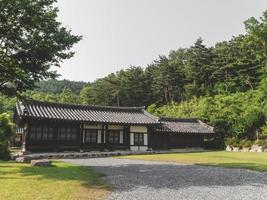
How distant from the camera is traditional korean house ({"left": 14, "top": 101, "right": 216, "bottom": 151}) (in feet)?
110

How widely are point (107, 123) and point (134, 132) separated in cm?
424

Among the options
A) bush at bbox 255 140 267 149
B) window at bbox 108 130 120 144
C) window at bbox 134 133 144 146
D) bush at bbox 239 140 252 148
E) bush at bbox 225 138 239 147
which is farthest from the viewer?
bush at bbox 225 138 239 147

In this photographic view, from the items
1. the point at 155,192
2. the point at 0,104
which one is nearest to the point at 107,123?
the point at 155,192

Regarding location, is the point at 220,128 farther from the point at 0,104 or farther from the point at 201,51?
the point at 0,104

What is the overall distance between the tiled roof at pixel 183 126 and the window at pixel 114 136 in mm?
5505

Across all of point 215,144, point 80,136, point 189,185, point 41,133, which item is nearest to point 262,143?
point 215,144

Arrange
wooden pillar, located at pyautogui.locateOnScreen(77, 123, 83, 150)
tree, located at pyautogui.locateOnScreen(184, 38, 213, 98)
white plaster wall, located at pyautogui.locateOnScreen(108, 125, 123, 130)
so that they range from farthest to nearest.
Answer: tree, located at pyautogui.locateOnScreen(184, 38, 213, 98) → white plaster wall, located at pyautogui.locateOnScreen(108, 125, 123, 130) → wooden pillar, located at pyautogui.locateOnScreen(77, 123, 83, 150)

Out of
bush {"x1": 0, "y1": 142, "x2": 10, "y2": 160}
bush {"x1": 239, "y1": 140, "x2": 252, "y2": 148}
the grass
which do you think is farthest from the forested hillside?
the grass

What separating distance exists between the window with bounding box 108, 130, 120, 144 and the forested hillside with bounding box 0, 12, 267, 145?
15851 mm

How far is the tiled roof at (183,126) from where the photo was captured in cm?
4247

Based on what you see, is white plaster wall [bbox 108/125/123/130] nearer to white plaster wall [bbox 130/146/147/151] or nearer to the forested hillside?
white plaster wall [bbox 130/146/147/151]

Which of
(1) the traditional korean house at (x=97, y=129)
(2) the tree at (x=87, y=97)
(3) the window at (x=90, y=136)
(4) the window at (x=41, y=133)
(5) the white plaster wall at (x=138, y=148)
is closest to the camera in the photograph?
(4) the window at (x=41, y=133)

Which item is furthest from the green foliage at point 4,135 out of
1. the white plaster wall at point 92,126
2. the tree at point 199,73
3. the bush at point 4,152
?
the tree at point 199,73

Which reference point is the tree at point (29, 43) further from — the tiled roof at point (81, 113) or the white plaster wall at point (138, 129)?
the white plaster wall at point (138, 129)
